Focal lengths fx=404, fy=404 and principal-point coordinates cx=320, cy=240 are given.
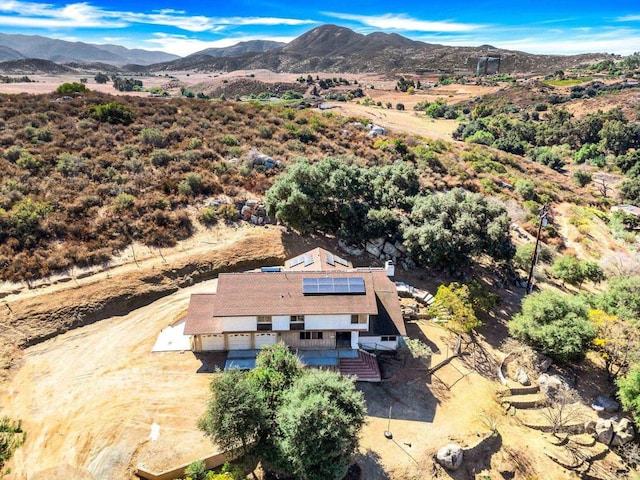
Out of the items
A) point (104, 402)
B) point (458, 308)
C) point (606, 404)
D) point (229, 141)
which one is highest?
point (229, 141)

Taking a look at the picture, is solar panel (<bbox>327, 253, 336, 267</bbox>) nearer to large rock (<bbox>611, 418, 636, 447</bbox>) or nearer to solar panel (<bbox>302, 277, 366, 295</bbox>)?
solar panel (<bbox>302, 277, 366, 295</bbox>)

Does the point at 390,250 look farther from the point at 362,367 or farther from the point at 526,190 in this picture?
the point at 526,190

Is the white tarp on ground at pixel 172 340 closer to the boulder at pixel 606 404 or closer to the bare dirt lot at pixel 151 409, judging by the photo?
the bare dirt lot at pixel 151 409

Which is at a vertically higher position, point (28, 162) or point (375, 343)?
point (28, 162)

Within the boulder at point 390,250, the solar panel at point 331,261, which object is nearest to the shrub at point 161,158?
the solar panel at point 331,261

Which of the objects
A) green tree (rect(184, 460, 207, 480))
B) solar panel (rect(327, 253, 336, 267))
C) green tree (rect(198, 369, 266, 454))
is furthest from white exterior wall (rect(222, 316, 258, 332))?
green tree (rect(184, 460, 207, 480))

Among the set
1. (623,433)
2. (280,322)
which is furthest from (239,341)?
(623,433)
